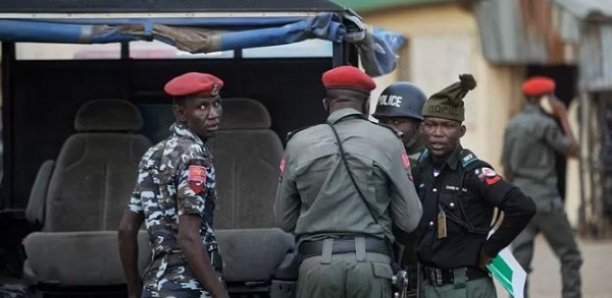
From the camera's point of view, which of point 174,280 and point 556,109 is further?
point 556,109

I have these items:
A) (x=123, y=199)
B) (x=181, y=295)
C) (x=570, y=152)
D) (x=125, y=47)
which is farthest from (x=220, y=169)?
(x=570, y=152)

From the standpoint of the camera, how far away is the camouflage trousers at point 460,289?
7176 mm

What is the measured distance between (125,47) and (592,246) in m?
8.69

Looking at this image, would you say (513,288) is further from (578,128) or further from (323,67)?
(578,128)

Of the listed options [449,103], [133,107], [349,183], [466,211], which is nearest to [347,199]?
[349,183]

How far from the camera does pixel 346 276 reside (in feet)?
22.2

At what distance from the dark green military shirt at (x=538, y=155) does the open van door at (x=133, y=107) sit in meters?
2.86

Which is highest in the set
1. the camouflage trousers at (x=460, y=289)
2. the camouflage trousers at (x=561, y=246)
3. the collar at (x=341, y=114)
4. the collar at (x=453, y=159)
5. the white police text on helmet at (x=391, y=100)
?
the white police text on helmet at (x=391, y=100)

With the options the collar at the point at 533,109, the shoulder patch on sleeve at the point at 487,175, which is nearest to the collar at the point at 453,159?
the shoulder patch on sleeve at the point at 487,175

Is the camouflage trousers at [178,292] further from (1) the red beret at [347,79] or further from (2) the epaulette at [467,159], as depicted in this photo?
(2) the epaulette at [467,159]

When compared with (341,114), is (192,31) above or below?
above

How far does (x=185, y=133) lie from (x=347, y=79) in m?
0.83

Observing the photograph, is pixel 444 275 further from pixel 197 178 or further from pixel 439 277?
pixel 197 178

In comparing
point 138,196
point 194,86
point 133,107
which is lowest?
point 138,196
